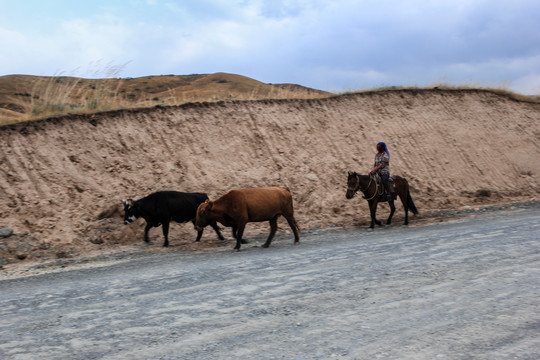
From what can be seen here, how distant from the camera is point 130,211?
1523 centimetres

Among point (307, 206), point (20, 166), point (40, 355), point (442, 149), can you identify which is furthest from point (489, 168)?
point (40, 355)

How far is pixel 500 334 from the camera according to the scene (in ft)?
19.6

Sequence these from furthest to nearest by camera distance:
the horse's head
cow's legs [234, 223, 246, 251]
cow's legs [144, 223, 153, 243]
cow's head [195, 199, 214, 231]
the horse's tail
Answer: the horse's tail
the horse's head
cow's legs [144, 223, 153, 243]
cow's head [195, 199, 214, 231]
cow's legs [234, 223, 246, 251]

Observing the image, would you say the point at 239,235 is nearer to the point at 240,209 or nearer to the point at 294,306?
the point at 240,209

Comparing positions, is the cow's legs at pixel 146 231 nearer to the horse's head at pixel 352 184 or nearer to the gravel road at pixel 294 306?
the gravel road at pixel 294 306

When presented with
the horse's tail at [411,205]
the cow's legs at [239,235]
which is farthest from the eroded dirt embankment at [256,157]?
the cow's legs at [239,235]

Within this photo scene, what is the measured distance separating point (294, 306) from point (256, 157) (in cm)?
1527

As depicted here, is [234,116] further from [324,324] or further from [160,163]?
[324,324]

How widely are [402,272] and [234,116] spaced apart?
15.9 m

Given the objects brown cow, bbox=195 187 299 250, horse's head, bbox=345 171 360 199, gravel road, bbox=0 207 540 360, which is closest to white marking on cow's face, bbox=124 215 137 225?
brown cow, bbox=195 187 299 250

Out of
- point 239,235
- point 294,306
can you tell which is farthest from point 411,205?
point 294,306

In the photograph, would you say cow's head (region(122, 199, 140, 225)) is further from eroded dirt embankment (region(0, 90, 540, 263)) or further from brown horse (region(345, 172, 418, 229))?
brown horse (region(345, 172, 418, 229))

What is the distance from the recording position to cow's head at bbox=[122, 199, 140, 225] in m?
15.2

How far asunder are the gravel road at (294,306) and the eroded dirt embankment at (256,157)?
481cm
